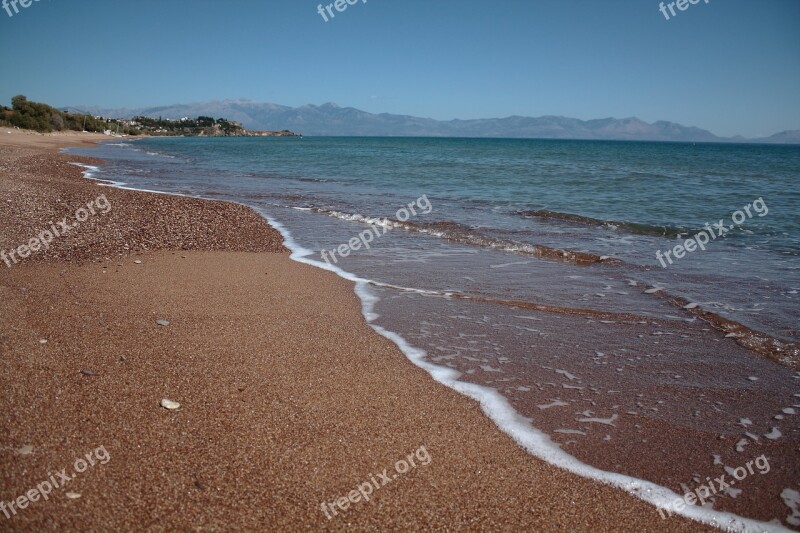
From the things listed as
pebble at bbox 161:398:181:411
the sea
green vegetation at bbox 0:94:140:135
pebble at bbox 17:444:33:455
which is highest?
green vegetation at bbox 0:94:140:135

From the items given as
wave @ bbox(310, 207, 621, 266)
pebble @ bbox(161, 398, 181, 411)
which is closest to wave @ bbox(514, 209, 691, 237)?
wave @ bbox(310, 207, 621, 266)

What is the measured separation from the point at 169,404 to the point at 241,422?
656 mm

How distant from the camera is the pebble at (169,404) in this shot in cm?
419

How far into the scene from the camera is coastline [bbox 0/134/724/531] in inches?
127

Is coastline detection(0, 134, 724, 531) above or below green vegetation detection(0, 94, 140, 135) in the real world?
below

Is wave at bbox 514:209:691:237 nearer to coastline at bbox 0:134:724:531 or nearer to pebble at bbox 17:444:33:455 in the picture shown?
coastline at bbox 0:134:724:531

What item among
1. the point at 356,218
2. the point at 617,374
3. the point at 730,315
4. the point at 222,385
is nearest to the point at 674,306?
the point at 730,315

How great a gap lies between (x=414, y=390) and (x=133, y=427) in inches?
95.2

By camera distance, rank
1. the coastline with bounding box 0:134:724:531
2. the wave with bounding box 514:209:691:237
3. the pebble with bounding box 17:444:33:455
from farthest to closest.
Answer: the wave with bounding box 514:209:691:237 → the pebble with bounding box 17:444:33:455 → the coastline with bounding box 0:134:724:531

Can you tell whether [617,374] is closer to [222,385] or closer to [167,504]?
[222,385]

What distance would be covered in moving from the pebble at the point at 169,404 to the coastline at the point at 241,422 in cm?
7

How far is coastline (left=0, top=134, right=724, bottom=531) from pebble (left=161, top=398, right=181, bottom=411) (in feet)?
0.22

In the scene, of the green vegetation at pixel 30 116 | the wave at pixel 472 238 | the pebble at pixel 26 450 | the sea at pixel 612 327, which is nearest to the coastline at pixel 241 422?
the pebble at pixel 26 450

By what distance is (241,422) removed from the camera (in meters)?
4.10
